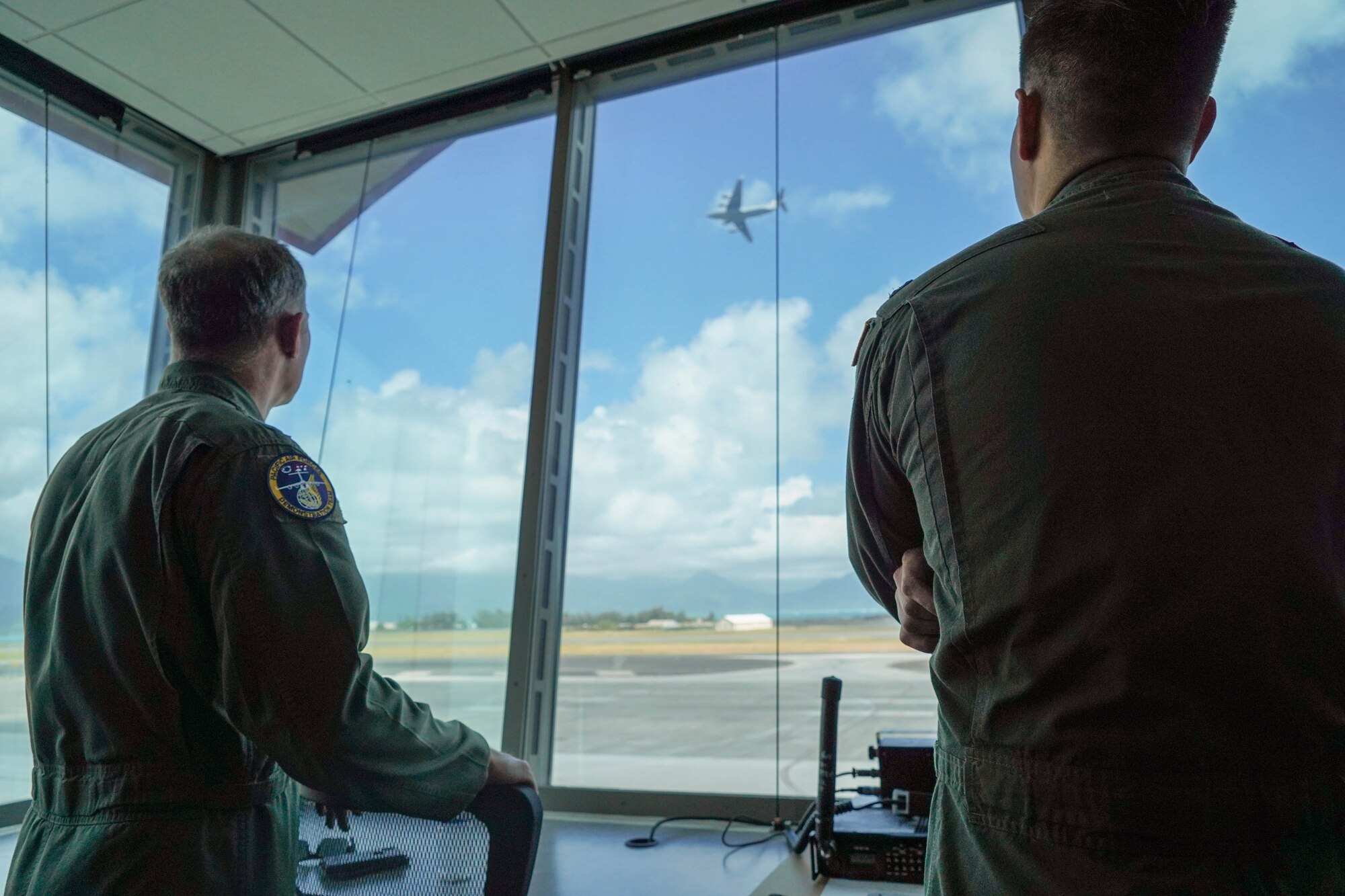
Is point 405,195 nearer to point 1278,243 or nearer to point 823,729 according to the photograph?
point 823,729

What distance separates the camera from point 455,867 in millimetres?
965

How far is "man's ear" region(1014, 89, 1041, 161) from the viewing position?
0.87 metres

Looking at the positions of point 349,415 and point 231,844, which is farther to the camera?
point 349,415

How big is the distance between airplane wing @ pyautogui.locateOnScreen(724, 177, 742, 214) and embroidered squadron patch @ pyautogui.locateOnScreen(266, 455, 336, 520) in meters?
1.82

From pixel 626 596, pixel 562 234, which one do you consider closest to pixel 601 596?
pixel 626 596

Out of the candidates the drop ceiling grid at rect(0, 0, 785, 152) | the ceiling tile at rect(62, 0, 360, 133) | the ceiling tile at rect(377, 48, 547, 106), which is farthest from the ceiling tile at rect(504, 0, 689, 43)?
the ceiling tile at rect(62, 0, 360, 133)

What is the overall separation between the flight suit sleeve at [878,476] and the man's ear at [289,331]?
858 mm

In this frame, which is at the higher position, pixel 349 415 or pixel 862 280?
pixel 862 280

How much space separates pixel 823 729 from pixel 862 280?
1.34m

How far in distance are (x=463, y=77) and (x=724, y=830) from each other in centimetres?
242

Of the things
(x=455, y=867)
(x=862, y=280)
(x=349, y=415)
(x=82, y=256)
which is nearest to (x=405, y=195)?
(x=349, y=415)

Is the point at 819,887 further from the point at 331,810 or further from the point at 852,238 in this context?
Answer: the point at 852,238

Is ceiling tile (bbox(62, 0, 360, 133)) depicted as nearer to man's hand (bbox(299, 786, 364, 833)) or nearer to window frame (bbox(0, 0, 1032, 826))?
window frame (bbox(0, 0, 1032, 826))

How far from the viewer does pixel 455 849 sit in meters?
0.97
